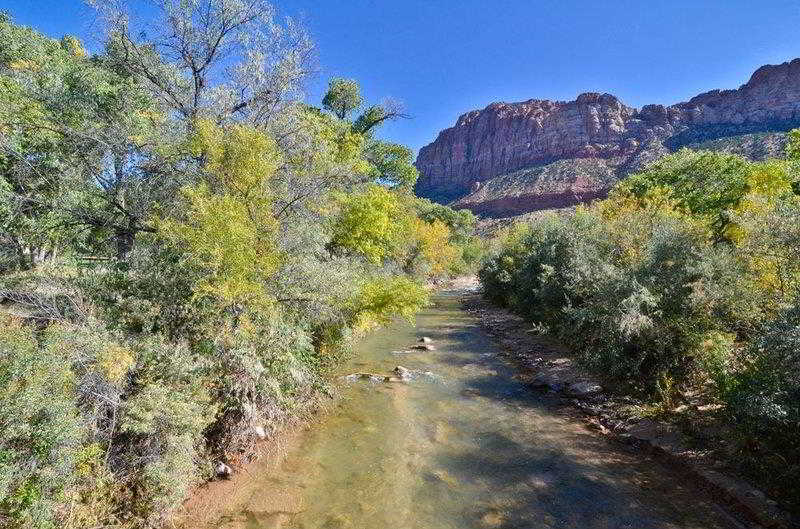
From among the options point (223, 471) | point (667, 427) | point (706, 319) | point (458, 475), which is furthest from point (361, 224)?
point (667, 427)

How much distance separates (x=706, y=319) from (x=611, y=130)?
6286 inches

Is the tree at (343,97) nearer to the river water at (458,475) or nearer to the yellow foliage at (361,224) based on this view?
the yellow foliage at (361,224)

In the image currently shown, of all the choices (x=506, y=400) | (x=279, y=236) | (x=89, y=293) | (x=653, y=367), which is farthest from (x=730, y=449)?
(x=89, y=293)

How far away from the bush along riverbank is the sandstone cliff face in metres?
95.5

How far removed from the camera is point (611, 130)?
14775 cm

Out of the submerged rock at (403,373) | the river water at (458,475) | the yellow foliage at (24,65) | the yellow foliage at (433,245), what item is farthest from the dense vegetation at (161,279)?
the yellow foliage at (433,245)

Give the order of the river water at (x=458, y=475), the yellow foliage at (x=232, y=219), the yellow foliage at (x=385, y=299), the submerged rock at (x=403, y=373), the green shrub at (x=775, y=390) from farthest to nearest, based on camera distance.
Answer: the submerged rock at (x=403, y=373) → the yellow foliage at (x=385, y=299) → the yellow foliage at (x=232, y=219) → the river water at (x=458, y=475) → the green shrub at (x=775, y=390)

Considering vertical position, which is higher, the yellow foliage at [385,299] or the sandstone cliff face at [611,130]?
the sandstone cliff face at [611,130]

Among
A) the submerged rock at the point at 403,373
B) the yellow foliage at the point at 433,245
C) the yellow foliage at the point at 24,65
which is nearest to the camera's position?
the submerged rock at the point at 403,373

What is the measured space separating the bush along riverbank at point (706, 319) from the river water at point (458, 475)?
1959mm

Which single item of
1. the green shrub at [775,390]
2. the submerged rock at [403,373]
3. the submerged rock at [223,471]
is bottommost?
the submerged rock at [403,373]

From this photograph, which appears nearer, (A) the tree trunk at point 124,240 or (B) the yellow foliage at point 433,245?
(A) the tree trunk at point 124,240

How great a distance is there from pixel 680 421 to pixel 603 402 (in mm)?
2688

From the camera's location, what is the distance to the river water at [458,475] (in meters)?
8.01
